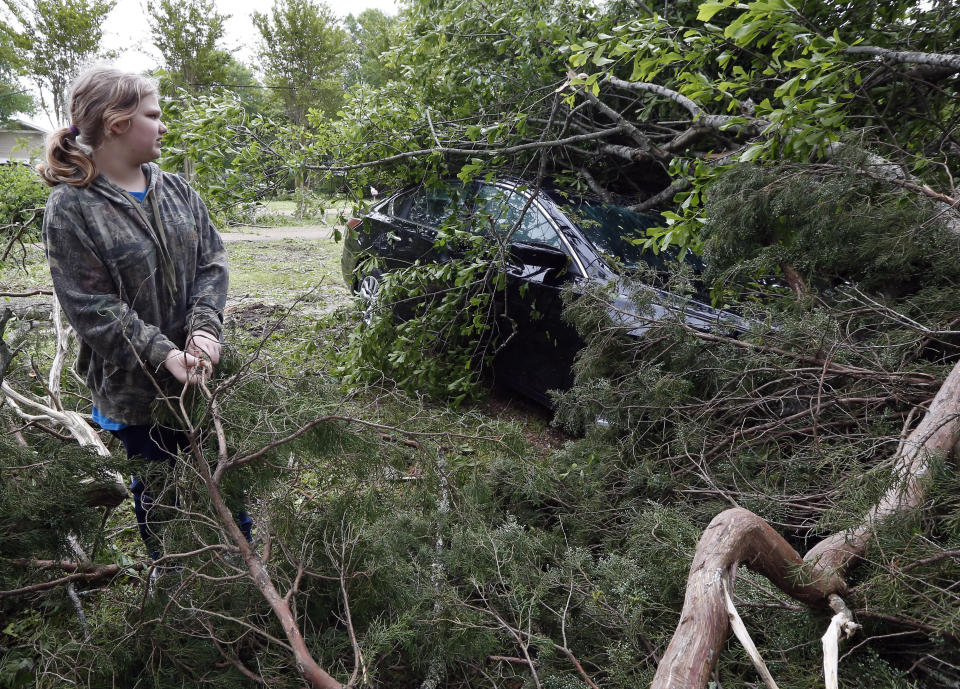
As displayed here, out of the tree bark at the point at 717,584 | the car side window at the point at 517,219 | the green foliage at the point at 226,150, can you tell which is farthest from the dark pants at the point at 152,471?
the car side window at the point at 517,219

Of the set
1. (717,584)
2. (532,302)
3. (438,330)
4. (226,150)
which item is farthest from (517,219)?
(717,584)

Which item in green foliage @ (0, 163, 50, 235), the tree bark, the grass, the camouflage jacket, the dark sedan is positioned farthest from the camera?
the grass

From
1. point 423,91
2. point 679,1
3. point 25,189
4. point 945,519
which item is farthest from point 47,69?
point 945,519

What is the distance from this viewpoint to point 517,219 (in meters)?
4.14

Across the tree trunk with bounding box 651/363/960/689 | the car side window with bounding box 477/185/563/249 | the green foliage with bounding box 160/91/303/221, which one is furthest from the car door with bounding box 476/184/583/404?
the tree trunk with bounding box 651/363/960/689

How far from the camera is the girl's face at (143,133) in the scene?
6.10 ft

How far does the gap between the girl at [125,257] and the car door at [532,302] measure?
2194mm

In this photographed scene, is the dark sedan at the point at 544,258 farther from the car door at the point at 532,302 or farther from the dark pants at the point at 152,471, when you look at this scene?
the dark pants at the point at 152,471

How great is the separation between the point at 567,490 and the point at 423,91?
3644 millimetres

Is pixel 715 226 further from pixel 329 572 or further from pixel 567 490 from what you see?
pixel 329 572

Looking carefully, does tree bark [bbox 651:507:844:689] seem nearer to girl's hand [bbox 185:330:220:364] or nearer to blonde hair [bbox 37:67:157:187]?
girl's hand [bbox 185:330:220:364]

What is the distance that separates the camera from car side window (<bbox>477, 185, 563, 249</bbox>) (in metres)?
3.99

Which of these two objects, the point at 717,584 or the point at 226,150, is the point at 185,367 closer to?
the point at 717,584

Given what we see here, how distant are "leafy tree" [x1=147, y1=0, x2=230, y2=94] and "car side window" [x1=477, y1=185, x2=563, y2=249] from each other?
19.3 m
